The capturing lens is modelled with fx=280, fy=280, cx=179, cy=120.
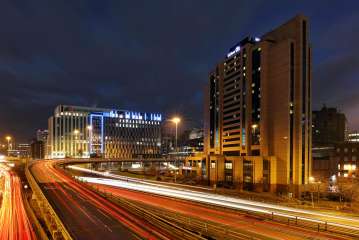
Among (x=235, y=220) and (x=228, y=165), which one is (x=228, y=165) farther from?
(x=235, y=220)

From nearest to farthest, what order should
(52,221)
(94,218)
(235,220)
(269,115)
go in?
(94,218) → (52,221) → (235,220) → (269,115)

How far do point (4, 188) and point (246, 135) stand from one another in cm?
7848

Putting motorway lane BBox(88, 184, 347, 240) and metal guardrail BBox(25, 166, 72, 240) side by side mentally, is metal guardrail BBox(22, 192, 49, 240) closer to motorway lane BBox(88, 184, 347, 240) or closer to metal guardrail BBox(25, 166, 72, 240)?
metal guardrail BBox(25, 166, 72, 240)

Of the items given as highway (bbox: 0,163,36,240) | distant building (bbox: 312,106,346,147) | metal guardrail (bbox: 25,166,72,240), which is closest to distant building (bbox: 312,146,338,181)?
A: distant building (bbox: 312,106,346,147)

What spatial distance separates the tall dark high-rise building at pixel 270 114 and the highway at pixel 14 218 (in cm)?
6851

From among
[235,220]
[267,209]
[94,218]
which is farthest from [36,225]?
[267,209]

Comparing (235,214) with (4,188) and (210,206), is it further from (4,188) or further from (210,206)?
(4,188)

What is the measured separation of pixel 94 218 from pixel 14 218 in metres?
17.1

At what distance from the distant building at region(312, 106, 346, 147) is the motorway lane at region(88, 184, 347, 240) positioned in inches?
6773

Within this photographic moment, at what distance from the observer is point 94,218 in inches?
1105

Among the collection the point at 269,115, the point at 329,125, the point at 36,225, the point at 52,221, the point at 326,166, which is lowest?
the point at 326,166

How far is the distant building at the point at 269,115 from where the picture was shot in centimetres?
9181

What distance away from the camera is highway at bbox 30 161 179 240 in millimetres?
22639

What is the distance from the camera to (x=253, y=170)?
94.4 m
